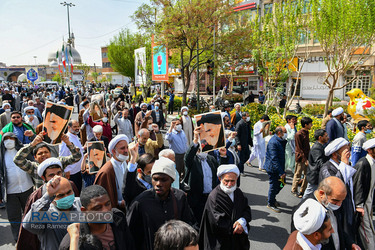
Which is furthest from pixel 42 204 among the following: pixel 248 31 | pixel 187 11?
pixel 248 31

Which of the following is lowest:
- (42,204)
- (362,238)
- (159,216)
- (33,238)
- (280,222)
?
(280,222)

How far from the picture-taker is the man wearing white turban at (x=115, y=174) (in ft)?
11.1

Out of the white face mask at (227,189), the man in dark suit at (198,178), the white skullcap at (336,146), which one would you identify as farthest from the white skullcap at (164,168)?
the white skullcap at (336,146)

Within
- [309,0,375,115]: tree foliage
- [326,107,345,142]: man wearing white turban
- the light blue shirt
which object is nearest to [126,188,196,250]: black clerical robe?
the light blue shirt

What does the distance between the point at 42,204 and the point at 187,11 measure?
13729mm

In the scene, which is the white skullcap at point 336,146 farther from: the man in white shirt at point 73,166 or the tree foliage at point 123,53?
the tree foliage at point 123,53

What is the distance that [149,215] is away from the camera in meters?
2.78

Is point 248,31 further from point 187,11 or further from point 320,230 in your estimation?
point 320,230

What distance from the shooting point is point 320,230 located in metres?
2.26

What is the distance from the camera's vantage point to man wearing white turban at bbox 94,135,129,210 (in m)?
3.37

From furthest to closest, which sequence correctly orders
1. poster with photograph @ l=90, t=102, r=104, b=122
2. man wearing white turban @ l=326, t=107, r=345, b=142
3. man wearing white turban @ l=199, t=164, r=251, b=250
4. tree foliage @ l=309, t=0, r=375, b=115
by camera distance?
tree foliage @ l=309, t=0, r=375, b=115
poster with photograph @ l=90, t=102, r=104, b=122
man wearing white turban @ l=326, t=107, r=345, b=142
man wearing white turban @ l=199, t=164, r=251, b=250

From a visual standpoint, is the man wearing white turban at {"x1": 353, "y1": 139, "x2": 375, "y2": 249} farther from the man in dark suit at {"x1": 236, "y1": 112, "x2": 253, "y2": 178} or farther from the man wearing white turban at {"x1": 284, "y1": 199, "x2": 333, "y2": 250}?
the man in dark suit at {"x1": 236, "y1": 112, "x2": 253, "y2": 178}

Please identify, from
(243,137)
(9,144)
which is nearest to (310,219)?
(9,144)

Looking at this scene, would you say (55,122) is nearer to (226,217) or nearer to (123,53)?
(226,217)
